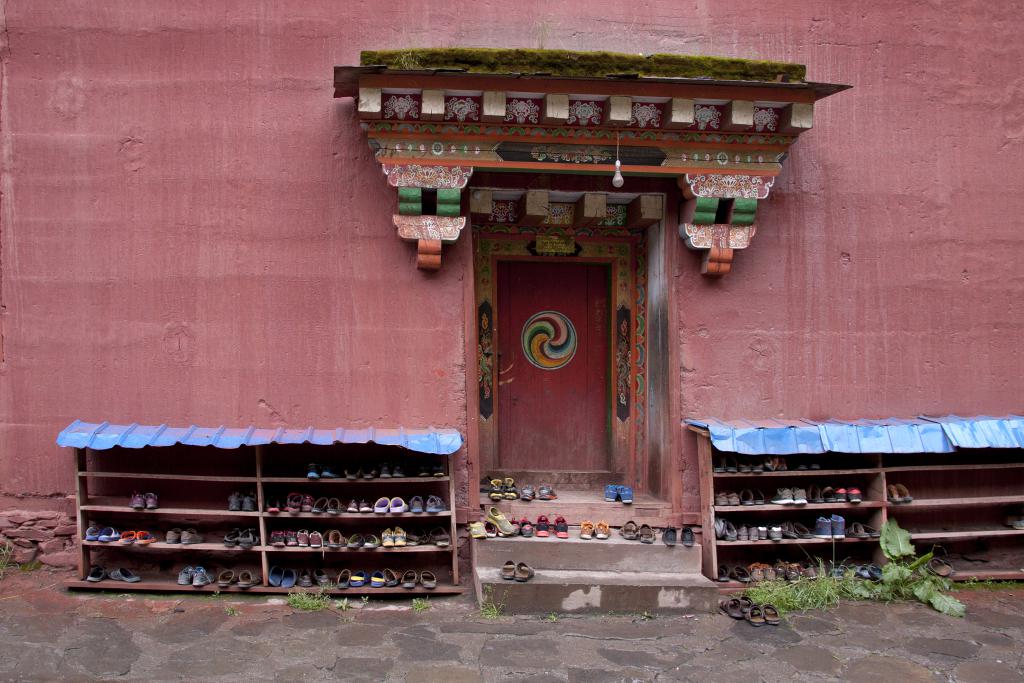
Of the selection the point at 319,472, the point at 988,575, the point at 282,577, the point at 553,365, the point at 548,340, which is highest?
the point at 548,340

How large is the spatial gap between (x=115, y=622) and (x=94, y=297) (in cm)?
236

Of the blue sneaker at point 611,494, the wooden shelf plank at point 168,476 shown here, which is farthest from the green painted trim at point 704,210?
the wooden shelf plank at point 168,476

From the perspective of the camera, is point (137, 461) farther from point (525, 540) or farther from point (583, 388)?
point (583, 388)

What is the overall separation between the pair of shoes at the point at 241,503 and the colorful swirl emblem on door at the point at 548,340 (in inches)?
99.0

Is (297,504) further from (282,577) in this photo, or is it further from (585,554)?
(585,554)

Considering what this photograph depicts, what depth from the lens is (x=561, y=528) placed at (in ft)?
17.7

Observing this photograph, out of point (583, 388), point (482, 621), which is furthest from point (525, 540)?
point (583, 388)

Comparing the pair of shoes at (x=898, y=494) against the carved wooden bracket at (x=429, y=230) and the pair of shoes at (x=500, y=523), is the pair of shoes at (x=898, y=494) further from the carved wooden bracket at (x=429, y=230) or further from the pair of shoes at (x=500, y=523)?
the carved wooden bracket at (x=429, y=230)

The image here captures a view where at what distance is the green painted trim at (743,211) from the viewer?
543cm

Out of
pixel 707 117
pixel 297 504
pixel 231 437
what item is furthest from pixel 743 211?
pixel 231 437

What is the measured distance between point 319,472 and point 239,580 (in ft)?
3.16

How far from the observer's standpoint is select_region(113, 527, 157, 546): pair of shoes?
5.17 metres

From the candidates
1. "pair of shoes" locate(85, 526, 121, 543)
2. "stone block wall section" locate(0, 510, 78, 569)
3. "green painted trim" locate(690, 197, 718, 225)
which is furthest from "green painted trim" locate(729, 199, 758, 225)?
"stone block wall section" locate(0, 510, 78, 569)

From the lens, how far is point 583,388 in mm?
6387
